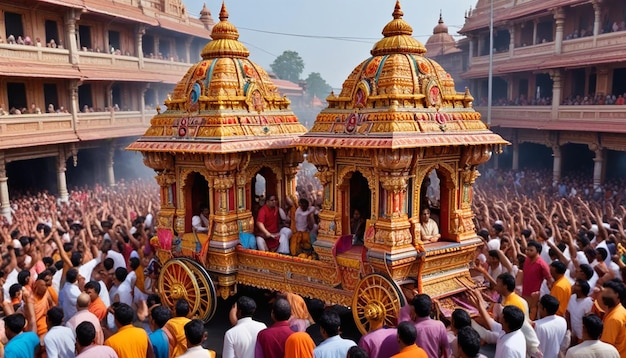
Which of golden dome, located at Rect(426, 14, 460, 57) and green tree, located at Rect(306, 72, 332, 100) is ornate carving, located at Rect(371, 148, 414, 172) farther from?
green tree, located at Rect(306, 72, 332, 100)

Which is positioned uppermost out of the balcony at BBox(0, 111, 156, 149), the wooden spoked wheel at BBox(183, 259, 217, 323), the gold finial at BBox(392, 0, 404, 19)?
the gold finial at BBox(392, 0, 404, 19)

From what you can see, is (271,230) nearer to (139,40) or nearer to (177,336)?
(177,336)

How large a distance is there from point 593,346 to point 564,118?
→ 1863 cm

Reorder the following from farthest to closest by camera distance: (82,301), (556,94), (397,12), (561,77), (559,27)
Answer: (559,27) < (561,77) < (556,94) < (397,12) < (82,301)

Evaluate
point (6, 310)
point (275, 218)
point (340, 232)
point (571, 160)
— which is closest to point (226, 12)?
point (275, 218)

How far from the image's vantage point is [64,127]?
20.3 metres

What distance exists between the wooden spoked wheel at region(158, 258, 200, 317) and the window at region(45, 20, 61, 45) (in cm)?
1575

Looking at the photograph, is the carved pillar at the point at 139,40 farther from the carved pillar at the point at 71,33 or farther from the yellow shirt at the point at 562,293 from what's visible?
the yellow shirt at the point at 562,293

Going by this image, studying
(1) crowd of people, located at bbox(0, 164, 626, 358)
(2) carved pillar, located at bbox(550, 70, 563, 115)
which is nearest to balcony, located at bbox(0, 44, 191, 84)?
(1) crowd of people, located at bbox(0, 164, 626, 358)

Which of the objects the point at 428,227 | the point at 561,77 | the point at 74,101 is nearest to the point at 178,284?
the point at 428,227

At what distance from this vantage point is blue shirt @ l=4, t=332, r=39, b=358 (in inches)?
213

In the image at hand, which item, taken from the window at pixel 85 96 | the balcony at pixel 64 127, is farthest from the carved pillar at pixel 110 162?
the window at pixel 85 96

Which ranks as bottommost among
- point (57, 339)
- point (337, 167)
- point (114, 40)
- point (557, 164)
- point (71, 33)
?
point (57, 339)

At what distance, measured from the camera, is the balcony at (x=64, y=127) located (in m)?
17.8
